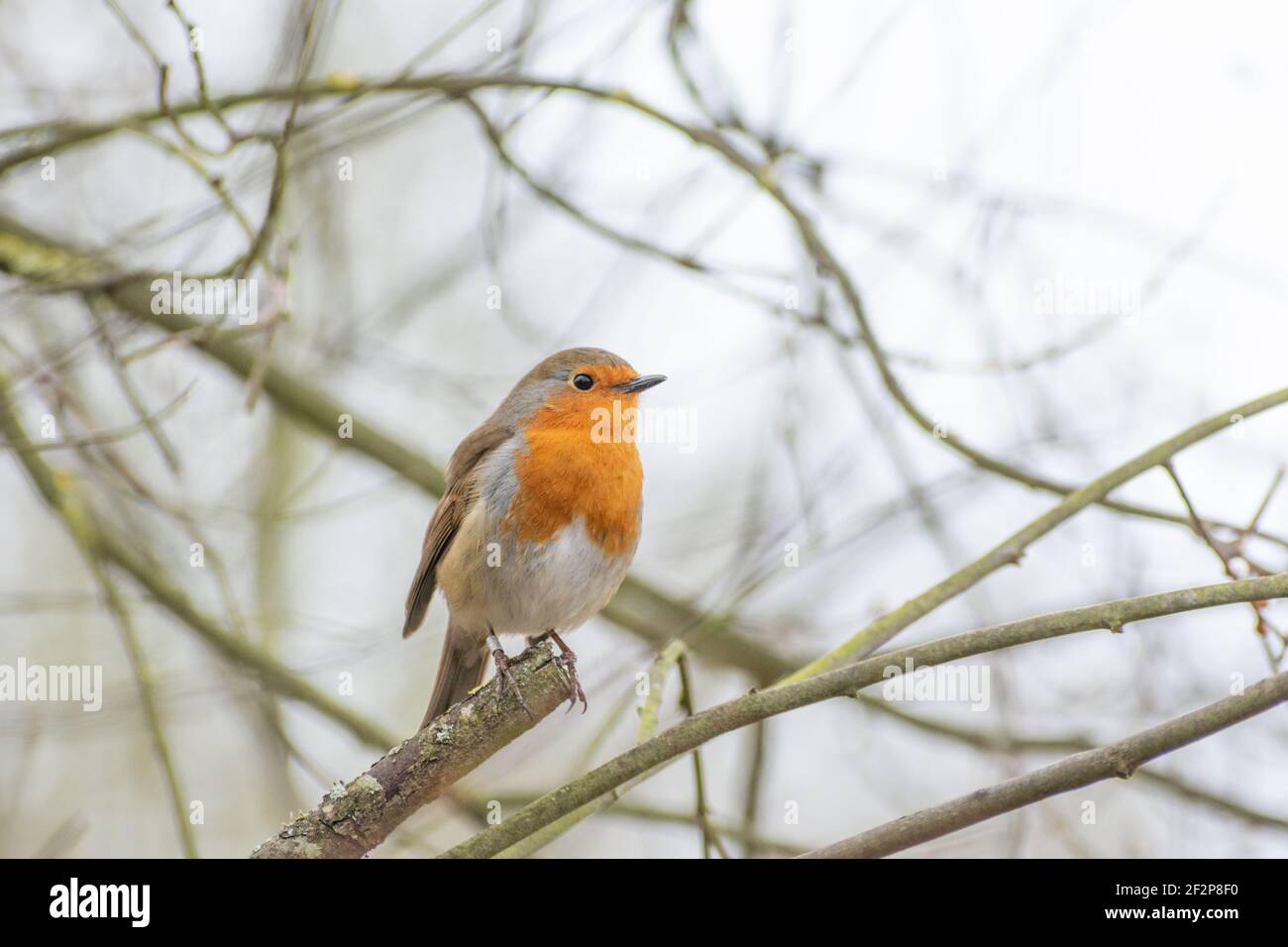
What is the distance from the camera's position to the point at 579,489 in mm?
3717

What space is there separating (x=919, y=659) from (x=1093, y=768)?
346 mm

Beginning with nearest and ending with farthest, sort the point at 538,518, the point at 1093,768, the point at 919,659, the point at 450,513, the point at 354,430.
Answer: the point at 1093,768 → the point at 919,659 → the point at 538,518 → the point at 450,513 → the point at 354,430

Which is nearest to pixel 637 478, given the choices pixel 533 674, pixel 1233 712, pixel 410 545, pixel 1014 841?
pixel 533 674

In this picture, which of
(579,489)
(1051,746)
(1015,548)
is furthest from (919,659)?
(1051,746)

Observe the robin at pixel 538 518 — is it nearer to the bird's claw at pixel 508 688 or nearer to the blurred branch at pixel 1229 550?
the bird's claw at pixel 508 688

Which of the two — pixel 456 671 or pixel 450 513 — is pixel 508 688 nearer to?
pixel 450 513

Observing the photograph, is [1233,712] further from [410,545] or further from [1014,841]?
[410,545]

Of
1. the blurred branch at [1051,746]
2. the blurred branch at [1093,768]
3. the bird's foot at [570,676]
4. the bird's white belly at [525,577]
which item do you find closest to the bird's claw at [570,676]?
the bird's foot at [570,676]

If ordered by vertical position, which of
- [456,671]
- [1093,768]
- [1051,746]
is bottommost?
[1093,768]

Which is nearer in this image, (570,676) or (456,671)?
(570,676)

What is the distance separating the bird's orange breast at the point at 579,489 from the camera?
12.1 feet

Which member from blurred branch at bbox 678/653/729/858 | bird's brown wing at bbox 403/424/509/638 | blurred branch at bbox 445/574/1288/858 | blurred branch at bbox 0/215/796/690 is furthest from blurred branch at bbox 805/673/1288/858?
blurred branch at bbox 0/215/796/690

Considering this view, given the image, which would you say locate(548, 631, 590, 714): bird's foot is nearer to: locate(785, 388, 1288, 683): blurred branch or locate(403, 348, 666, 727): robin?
locate(403, 348, 666, 727): robin

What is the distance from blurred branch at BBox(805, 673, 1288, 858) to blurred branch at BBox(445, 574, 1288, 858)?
0.19 metres
